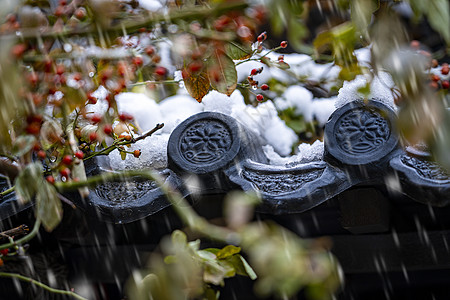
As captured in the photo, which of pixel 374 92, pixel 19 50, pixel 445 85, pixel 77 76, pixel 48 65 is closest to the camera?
Result: pixel 19 50

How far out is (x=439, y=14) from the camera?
1.53 ft

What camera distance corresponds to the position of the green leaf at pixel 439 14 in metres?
0.46

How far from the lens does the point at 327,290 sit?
626mm

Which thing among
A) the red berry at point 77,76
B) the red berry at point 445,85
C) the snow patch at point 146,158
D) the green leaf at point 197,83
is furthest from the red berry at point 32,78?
the red berry at point 445,85

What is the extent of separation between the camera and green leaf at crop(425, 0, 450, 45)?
0.46 m

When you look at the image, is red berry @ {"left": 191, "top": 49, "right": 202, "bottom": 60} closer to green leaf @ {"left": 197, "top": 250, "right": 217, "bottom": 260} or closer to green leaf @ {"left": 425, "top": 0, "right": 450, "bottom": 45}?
green leaf @ {"left": 197, "top": 250, "right": 217, "bottom": 260}

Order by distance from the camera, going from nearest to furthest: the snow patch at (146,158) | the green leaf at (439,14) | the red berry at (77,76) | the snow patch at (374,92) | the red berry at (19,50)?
the green leaf at (439,14) < the red berry at (19,50) < the red berry at (77,76) < the snow patch at (374,92) < the snow patch at (146,158)

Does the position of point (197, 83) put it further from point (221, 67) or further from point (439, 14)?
point (439, 14)

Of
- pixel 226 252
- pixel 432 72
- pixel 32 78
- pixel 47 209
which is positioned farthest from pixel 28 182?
pixel 432 72

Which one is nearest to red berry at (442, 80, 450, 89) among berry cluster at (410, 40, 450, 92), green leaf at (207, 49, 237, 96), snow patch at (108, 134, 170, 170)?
berry cluster at (410, 40, 450, 92)

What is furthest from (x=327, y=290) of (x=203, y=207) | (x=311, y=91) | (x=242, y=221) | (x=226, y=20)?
(x=311, y=91)

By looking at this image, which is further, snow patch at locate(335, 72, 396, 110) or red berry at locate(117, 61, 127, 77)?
snow patch at locate(335, 72, 396, 110)

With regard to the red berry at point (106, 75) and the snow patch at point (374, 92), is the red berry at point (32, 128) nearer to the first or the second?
the red berry at point (106, 75)

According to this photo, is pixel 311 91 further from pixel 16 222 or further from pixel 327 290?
pixel 327 290
